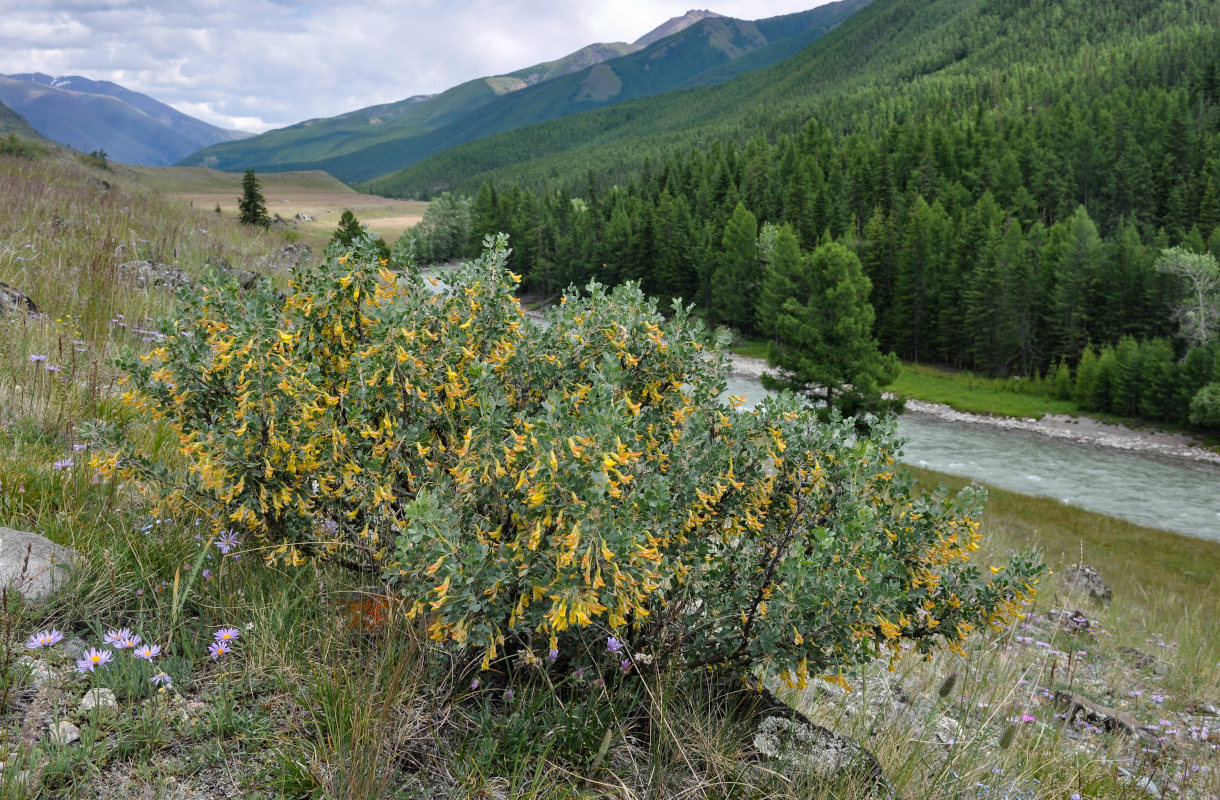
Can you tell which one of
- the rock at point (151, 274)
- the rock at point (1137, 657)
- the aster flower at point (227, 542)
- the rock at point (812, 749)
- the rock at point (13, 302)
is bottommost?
the rock at point (1137, 657)

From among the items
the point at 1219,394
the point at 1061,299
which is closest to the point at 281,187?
the point at 1061,299

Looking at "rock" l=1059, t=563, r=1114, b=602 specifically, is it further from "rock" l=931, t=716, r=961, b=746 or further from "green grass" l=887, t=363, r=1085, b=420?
"green grass" l=887, t=363, r=1085, b=420

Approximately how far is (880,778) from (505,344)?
2.60m

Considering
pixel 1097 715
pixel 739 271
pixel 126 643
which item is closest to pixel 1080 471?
pixel 739 271

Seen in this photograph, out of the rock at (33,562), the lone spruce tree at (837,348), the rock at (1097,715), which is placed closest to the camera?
the rock at (33,562)

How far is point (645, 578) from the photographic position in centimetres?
246

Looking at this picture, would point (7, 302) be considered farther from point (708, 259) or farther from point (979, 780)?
point (708, 259)

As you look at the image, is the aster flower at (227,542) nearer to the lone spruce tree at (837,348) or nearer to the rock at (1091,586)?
the rock at (1091,586)

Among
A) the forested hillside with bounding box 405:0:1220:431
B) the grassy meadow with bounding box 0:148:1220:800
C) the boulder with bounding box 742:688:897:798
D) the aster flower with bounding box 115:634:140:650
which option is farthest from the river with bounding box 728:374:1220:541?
the aster flower with bounding box 115:634:140:650

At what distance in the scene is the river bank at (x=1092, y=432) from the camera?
4653 cm

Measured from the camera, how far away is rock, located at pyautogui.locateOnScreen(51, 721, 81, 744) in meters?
2.32

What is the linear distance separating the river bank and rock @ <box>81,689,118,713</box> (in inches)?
1788

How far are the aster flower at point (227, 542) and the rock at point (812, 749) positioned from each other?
8.43 ft

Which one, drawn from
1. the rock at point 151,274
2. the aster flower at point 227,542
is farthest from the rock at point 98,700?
the rock at point 151,274
